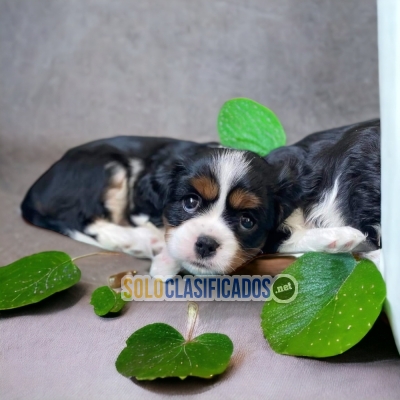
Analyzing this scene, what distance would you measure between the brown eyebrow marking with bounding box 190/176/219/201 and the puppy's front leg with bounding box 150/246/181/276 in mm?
250

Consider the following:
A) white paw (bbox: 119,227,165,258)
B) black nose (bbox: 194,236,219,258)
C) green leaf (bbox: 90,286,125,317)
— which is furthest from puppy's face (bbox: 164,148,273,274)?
white paw (bbox: 119,227,165,258)

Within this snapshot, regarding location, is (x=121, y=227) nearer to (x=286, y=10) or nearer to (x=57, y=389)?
(x=57, y=389)

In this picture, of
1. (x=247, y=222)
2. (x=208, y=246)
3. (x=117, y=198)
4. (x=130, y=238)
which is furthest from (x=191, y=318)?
(x=117, y=198)

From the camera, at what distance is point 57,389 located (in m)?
1.72

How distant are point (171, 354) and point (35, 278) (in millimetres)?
560

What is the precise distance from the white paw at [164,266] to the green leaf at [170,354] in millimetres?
410

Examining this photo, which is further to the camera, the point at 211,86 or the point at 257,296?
the point at 211,86

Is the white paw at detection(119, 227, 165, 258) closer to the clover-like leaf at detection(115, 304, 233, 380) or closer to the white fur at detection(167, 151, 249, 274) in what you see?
the white fur at detection(167, 151, 249, 274)

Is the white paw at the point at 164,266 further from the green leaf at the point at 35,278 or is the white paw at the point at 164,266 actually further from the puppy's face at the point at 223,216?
the green leaf at the point at 35,278

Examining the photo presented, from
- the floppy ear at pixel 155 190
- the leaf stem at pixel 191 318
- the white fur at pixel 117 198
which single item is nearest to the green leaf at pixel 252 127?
→ the floppy ear at pixel 155 190

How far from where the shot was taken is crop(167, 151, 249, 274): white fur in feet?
6.65

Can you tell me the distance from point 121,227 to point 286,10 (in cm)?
155

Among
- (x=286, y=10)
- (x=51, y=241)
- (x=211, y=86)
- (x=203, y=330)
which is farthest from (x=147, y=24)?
(x=203, y=330)

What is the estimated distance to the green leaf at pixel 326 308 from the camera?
1731 millimetres
